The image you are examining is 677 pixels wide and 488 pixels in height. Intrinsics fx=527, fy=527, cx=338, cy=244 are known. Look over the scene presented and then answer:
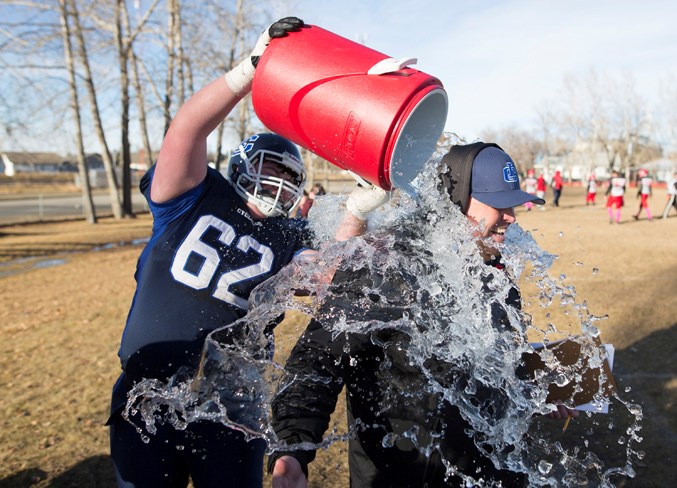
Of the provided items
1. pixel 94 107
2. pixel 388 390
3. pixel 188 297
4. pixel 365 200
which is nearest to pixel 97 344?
pixel 188 297

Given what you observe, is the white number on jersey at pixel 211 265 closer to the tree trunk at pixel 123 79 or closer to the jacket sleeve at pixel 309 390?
the jacket sleeve at pixel 309 390

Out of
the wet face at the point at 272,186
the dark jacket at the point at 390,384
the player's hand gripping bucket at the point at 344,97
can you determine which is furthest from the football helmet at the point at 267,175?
the dark jacket at the point at 390,384

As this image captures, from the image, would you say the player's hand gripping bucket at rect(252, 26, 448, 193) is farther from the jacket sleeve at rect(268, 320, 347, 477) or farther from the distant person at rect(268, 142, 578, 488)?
the jacket sleeve at rect(268, 320, 347, 477)

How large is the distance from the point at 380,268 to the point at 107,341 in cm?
565

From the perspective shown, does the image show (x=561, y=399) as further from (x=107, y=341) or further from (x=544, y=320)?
(x=107, y=341)

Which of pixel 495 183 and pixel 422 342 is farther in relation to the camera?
pixel 495 183

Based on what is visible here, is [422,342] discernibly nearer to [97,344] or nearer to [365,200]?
[365,200]

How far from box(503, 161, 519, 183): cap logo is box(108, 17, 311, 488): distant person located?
0.96m

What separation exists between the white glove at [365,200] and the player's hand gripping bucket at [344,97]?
30cm

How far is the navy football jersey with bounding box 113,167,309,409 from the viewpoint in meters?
2.14

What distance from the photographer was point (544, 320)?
690cm

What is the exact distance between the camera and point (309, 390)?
6.14ft

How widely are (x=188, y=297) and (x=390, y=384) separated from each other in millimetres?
879

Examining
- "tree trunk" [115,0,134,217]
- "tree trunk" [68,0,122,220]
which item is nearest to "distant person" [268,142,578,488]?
"tree trunk" [68,0,122,220]
